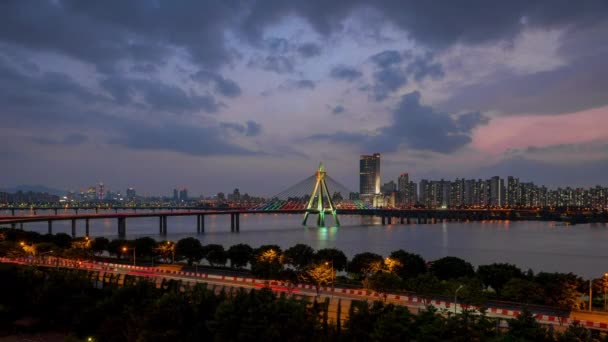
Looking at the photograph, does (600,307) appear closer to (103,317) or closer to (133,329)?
(133,329)

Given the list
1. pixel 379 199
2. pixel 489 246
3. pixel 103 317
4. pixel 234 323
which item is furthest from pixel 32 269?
pixel 379 199

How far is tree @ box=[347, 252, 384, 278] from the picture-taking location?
20.3m

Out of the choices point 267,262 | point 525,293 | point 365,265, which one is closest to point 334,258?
point 365,265

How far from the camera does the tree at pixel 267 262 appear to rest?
17286 millimetres

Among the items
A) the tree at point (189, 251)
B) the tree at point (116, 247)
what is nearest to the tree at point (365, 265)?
the tree at point (189, 251)

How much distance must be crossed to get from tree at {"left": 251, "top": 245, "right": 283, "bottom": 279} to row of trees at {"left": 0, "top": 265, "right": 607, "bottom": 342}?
126 inches

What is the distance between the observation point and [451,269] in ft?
64.7

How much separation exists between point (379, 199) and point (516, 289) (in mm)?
94002

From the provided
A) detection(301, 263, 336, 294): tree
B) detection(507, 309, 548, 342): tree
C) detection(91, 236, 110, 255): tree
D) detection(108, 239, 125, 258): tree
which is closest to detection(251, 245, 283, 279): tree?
detection(301, 263, 336, 294): tree

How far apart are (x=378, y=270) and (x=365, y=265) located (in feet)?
2.70

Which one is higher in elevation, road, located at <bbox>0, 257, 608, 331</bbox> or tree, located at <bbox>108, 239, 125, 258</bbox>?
road, located at <bbox>0, 257, 608, 331</bbox>

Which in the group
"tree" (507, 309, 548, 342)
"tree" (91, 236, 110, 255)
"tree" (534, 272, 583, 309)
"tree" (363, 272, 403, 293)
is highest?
"tree" (507, 309, 548, 342)

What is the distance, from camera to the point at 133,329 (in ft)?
40.5

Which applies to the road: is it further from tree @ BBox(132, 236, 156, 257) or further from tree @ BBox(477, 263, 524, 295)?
tree @ BBox(132, 236, 156, 257)
